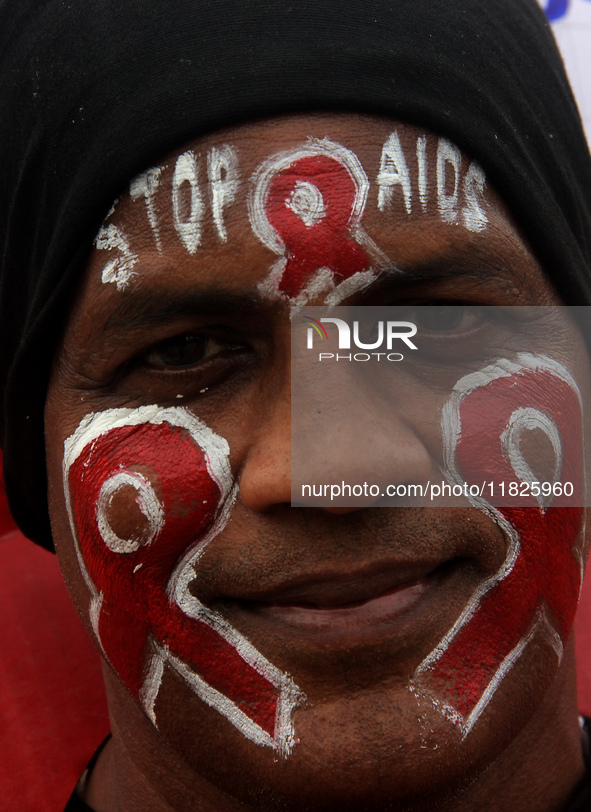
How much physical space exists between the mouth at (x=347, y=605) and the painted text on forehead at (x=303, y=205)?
1.70 ft

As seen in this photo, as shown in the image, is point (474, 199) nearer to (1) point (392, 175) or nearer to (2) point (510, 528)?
(1) point (392, 175)

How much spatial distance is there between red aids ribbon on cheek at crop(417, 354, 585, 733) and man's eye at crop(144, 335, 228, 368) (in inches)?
19.3

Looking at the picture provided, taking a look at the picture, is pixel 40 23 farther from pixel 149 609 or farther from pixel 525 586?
pixel 525 586

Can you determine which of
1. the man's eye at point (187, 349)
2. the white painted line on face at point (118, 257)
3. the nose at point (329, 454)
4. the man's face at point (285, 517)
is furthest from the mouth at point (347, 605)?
the white painted line on face at point (118, 257)

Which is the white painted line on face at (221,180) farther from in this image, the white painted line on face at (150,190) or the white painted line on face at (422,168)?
the white painted line on face at (422,168)

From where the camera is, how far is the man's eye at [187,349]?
4.98 ft

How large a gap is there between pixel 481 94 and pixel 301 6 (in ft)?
1.35

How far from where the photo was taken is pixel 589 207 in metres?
1.99

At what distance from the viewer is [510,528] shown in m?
1.45

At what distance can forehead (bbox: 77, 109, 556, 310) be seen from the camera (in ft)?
4.55

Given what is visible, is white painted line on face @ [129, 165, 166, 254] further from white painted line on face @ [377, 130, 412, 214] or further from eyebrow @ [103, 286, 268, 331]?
white painted line on face @ [377, 130, 412, 214]

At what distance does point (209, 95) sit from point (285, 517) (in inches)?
32.1

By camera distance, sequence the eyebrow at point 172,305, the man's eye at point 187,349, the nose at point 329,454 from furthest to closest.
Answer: the man's eye at point 187,349 < the eyebrow at point 172,305 < the nose at point 329,454

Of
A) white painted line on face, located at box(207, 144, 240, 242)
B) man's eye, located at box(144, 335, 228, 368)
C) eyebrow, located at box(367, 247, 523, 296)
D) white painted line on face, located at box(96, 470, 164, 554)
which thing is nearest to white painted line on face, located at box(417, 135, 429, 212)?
eyebrow, located at box(367, 247, 523, 296)
